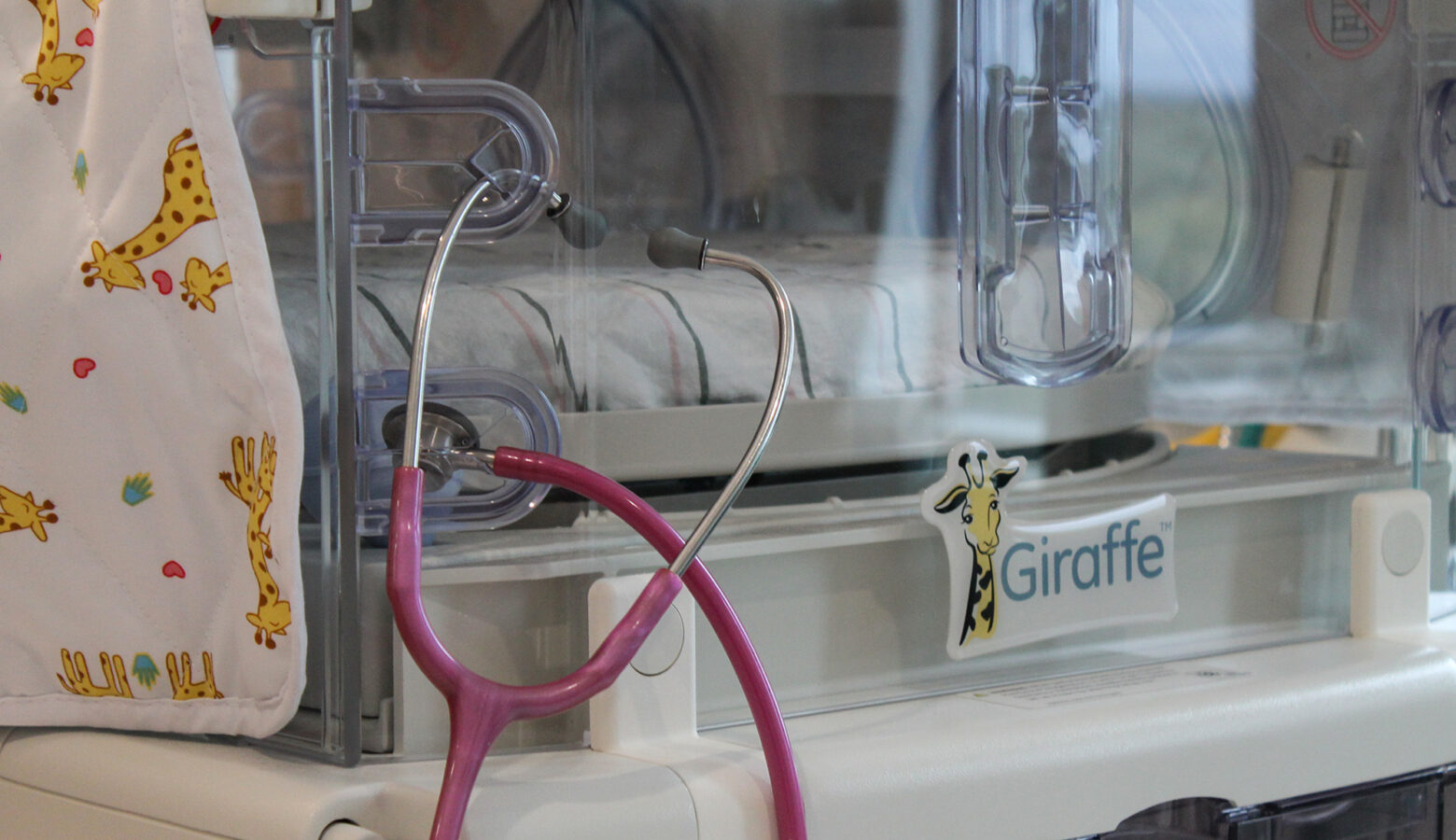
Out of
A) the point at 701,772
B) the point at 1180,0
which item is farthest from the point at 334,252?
the point at 1180,0

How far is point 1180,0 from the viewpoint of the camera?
96 centimetres

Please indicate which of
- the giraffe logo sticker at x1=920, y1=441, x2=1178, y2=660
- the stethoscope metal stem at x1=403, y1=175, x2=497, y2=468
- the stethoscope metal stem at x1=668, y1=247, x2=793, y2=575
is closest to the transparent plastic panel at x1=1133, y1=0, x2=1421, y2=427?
the giraffe logo sticker at x1=920, y1=441, x2=1178, y2=660

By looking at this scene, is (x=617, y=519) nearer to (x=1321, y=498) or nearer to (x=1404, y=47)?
(x=1321, y=498)

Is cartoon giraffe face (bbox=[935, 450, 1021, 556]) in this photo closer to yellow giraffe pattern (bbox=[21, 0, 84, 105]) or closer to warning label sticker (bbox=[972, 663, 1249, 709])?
warning label sticker (bbox=[972, 663, 1249, 709])

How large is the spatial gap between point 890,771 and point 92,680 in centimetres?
40

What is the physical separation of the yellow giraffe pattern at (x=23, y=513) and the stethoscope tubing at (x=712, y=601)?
24cm

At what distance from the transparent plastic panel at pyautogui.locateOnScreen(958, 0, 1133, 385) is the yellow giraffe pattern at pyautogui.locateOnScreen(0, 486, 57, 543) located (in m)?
0.50

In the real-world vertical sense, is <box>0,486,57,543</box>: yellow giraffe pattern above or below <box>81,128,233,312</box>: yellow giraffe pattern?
below

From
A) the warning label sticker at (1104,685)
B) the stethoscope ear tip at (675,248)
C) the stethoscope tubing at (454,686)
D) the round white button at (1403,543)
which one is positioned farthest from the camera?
the round white button at (1403,543)

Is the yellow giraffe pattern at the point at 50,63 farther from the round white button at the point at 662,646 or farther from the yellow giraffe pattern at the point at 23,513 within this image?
the round white button at the point at 662,646

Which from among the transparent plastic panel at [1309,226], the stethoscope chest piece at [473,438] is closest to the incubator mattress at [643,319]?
the stethoscope chest piece at [473,438]

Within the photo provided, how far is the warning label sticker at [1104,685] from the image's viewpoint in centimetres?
84

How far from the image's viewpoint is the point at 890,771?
2.44 ft

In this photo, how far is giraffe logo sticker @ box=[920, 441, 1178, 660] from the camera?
0.85 meters
